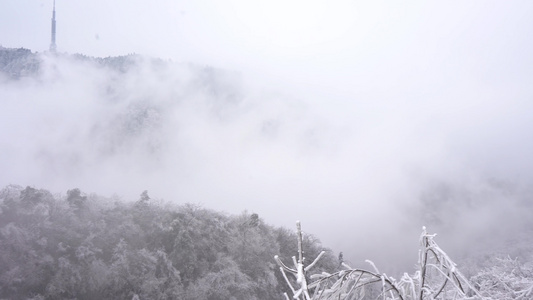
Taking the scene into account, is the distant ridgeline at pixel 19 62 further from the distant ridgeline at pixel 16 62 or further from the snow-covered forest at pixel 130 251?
the snow-covered forest at pixel 130 251

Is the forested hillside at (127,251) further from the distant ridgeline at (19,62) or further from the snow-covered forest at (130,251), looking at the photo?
the distant ridgeline at (19,62)

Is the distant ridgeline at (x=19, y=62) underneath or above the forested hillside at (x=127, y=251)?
above

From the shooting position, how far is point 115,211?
21.1m

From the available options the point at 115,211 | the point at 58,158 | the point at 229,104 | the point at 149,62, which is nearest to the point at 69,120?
the point at 58,158

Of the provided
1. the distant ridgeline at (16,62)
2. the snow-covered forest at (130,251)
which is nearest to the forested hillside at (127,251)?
the snow-covered forest at (130,251)

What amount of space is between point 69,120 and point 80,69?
15358 mm

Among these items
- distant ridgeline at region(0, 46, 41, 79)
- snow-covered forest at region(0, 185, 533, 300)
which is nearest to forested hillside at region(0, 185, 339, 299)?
snow-covered forest at region(0, 185, 533, 300)

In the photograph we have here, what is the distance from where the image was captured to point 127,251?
18.3 metres

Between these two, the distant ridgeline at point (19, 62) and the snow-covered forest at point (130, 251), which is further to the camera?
the distant ridgeline at point (19, 62)

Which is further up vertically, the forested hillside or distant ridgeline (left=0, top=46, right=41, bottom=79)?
distant ridgeline (left=0, top=46, right=41, bottom=79)

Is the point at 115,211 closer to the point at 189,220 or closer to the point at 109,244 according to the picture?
the point at 109,244

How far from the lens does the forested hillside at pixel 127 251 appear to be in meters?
16.1

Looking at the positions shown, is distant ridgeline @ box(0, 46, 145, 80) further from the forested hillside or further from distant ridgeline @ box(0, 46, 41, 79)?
the forested hillside

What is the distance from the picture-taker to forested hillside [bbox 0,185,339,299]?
52.9 ft
